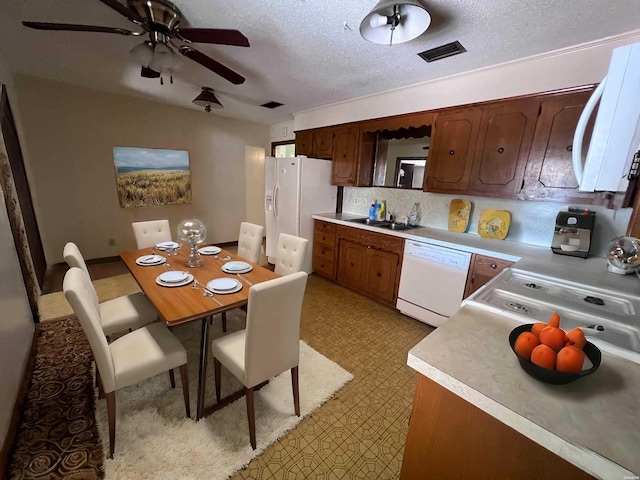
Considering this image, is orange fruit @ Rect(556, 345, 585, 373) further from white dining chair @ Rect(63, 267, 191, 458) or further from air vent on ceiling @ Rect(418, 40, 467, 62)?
air vent on ceiling @ Rect(418, 40, 467, 62)

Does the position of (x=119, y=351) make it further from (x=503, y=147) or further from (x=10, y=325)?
(x=503, y=147)

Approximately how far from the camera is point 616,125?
1.13m

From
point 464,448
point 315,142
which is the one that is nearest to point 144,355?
point 464,448

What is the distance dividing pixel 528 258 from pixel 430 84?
196 centimetres

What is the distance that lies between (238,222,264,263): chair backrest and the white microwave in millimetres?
2360

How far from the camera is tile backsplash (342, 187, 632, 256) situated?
2.05 m

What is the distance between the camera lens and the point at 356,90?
3008 mm

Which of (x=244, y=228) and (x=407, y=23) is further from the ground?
(x=407, y=23)

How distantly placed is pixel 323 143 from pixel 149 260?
277 centimetres

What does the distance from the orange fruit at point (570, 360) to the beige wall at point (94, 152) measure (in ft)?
14.0

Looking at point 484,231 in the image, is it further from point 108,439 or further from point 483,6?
point 108,439

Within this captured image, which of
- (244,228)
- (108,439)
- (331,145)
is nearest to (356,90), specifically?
(331,145)

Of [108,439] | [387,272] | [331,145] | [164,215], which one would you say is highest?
[331,145]

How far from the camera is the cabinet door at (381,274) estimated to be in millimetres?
2811
